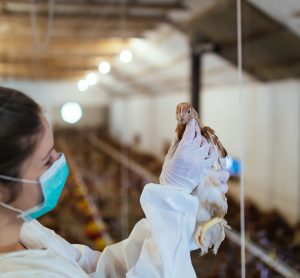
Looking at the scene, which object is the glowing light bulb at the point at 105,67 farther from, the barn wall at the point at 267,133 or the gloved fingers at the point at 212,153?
the gloved fingers at the point at 212,153

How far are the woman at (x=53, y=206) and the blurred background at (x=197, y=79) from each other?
1405 mm

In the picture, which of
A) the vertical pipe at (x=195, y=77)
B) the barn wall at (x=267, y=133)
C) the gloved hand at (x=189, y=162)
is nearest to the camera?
the gloved hand at (x=189, y=162)

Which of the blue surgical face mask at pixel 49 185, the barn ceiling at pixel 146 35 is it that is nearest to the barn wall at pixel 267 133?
the barn ceiling at pixel 146 35

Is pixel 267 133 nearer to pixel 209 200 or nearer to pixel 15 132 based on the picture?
pixel 209 200

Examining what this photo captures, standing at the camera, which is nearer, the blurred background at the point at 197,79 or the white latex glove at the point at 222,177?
the white latex glove at the point at 222,177

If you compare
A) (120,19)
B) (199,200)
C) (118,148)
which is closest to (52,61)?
(120,19)

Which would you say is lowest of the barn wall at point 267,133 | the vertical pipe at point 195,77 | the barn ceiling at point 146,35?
the barn wall at point 267,133

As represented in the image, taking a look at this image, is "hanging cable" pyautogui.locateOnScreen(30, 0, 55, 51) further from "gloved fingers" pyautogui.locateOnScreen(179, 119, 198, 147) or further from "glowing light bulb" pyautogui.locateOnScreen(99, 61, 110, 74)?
"gloved fingers" pyautogui.locateOnScreen(179, 119, 198, 147)

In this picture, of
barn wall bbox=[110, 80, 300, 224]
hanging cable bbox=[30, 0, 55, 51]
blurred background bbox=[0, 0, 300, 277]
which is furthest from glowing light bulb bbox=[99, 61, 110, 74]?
barn wall bbox=[110, 80, 300, 224]

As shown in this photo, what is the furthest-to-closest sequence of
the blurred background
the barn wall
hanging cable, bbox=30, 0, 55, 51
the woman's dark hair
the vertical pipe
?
the vertical pipe < the barn wall < hanging cable, bbox=30, 0, 55, 51 < the blurred background < the woman's dark hair

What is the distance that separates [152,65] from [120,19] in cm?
182

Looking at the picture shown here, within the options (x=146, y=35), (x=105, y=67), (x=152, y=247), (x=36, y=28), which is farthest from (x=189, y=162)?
(x=146, y=35)

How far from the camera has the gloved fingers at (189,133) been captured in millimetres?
726

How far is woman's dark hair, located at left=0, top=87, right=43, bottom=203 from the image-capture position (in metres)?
0.60
